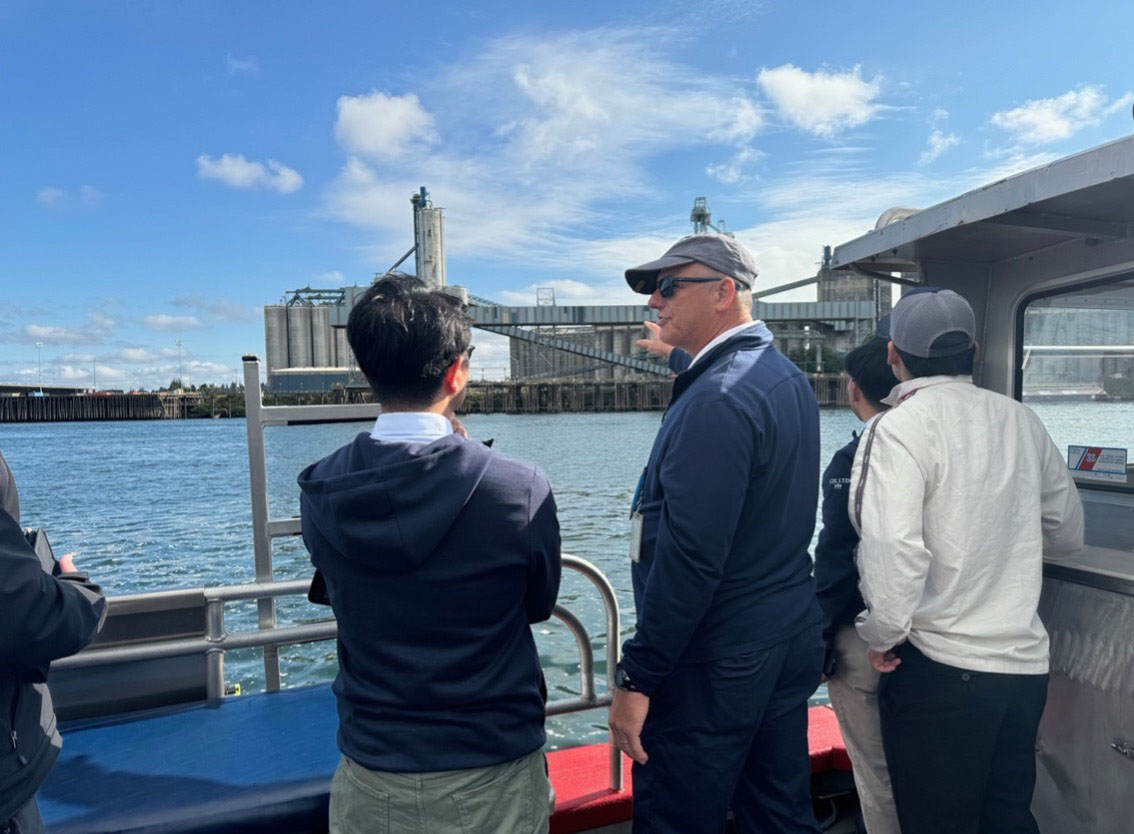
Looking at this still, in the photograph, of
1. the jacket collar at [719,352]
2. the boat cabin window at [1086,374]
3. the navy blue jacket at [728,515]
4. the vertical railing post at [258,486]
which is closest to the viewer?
the navy blue jacket at [728,515]

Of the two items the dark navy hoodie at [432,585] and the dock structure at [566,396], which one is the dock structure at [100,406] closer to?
the dock structure at [566,396]

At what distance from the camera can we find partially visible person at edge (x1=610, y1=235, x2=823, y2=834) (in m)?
1.61

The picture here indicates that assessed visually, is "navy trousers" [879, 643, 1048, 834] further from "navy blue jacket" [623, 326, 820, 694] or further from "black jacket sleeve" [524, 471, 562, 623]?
"black jacket sleeve" [524, 471, 562, 623]

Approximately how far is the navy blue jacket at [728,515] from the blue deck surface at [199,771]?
3.23ft

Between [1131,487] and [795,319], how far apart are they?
73.0 m

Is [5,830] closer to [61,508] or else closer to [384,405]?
[384,405]

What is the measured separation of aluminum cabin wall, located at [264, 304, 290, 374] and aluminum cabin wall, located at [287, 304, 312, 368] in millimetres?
580

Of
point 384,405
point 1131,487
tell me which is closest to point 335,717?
point 384,405

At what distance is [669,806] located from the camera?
5.65 feet

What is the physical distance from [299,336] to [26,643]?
9891 centimetres

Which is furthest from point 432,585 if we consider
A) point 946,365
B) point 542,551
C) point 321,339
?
point 321,339

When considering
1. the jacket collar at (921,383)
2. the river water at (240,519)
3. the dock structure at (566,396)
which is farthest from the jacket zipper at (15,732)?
the dock structure at (566,396)

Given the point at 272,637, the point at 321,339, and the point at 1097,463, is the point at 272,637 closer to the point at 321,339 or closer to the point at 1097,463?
the point at 1097,463

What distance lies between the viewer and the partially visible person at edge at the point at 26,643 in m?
1.24
